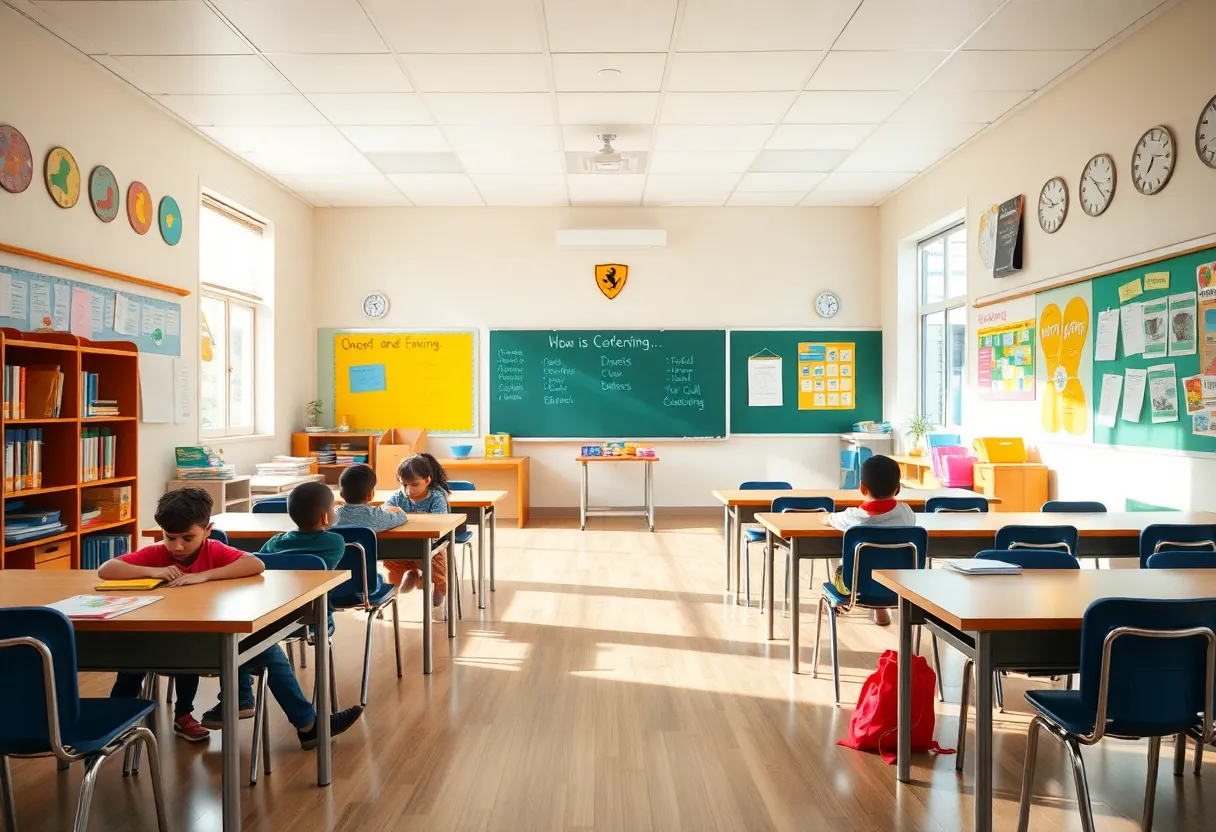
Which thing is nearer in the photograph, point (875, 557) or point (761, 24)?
point (875, 557)

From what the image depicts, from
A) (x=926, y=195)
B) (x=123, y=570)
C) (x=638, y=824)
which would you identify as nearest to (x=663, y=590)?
(x=638, y=824)

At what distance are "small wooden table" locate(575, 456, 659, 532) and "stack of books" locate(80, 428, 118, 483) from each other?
428 centimetres

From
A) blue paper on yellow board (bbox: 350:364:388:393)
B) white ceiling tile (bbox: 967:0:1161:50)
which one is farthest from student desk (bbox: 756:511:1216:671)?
blue paper on yellow board (bbox: 350:364:388:393)

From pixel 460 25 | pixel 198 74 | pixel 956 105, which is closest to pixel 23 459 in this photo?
pixel 198 74

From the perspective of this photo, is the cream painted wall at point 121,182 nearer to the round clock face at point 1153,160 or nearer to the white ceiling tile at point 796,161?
the white ceiling tile at point 796,161

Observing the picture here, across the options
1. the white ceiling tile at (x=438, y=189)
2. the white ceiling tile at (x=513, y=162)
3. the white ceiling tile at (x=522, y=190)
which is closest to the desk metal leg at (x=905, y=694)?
the white ceiling tile at (x=513, y=162)

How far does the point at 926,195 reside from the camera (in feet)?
24.9

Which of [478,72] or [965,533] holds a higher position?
[478,72]

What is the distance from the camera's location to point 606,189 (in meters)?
8.12

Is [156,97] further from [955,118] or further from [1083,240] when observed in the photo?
[1083,240]

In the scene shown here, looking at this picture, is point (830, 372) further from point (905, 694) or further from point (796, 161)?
point (905, 694)

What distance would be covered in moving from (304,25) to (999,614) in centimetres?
446

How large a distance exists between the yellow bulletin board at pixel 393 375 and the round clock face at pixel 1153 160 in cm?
607

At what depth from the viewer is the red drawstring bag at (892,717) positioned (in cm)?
299
